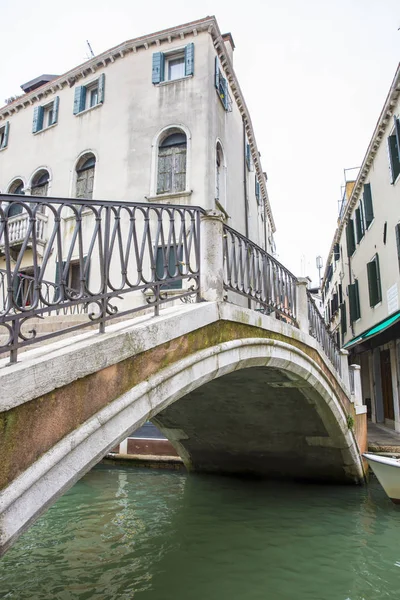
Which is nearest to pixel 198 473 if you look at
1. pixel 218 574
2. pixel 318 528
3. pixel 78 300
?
pixel 318 528

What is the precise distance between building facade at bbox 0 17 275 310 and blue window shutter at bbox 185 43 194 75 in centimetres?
2

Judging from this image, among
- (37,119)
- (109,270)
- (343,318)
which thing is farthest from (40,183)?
(343,318)

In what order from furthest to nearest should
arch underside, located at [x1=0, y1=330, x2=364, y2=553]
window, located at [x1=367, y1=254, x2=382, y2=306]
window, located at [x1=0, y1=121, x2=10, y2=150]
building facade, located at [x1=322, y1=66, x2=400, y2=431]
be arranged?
window, located at [x1=0, y1=121, x2=10, y2=150] < window, located at [x1=367, y1=254, x2=382, y2=306] < building facade, located at [x1=322, y1=66, x2=400, y2=431] < arch underside, located at [x1=0, y1=330, x2=364, y2=553]

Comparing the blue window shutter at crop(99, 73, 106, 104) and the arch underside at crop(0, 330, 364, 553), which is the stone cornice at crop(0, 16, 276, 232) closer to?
the blue window shutter at crop(99, 73, 106, 104)

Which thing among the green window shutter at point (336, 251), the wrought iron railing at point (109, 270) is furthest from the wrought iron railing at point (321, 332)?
the green window shutter at point (336, 251)

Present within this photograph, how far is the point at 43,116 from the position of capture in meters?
13.3

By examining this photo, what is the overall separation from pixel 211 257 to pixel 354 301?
11.6m

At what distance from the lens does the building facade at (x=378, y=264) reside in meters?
9.89

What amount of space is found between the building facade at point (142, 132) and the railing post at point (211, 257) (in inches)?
266

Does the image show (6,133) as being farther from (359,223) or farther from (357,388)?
(357,388)

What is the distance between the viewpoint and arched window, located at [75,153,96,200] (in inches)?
463

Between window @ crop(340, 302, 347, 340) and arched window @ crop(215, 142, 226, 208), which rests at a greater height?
arched window @ crop(215, 142, 226, 208)

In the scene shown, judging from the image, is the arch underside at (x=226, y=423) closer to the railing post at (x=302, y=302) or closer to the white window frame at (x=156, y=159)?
the railing post at (x=302, y=302)

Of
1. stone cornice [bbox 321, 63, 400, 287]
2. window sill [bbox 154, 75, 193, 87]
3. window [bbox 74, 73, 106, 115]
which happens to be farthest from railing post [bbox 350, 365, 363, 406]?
window [bbox 74, 73, 106, 115]
